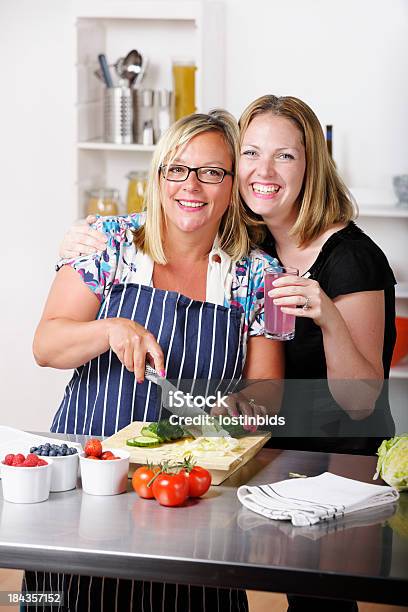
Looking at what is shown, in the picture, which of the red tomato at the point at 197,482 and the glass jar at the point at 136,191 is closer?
the red tomato at the point at 197,482

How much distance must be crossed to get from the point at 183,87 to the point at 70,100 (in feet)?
2.13

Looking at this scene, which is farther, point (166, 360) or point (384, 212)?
point (384, 212)

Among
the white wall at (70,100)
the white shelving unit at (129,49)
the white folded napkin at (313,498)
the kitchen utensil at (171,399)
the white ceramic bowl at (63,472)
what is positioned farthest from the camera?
the white wall at (70,100)

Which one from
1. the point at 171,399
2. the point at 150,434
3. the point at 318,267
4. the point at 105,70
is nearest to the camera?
the point at 150,434

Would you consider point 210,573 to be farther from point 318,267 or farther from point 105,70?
point 105,70

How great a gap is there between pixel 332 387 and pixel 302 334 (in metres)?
0.16

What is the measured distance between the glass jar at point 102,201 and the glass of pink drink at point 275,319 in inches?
77.6

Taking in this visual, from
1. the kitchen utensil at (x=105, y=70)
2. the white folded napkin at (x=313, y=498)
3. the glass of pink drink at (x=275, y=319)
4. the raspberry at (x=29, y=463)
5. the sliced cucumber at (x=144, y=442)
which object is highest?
the kitchen utensil at (x=105, y=70)

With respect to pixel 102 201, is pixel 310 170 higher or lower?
higher

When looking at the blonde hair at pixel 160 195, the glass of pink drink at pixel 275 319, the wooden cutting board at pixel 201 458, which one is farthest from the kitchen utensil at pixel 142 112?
the wooden cutting board at pixel 201 458

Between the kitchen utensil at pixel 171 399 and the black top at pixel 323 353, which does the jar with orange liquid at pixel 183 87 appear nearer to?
the black top at pixel 323 353

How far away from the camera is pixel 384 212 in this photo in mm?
3742

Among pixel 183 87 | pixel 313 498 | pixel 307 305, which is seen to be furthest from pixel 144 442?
pixel 183 87

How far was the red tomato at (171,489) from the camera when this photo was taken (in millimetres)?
1700
